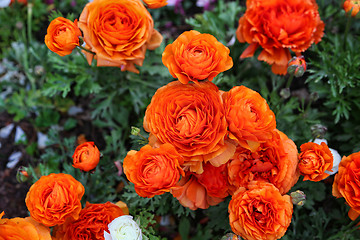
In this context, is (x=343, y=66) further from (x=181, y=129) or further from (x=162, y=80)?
(x=181, y=129)

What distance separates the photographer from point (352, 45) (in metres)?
1.94

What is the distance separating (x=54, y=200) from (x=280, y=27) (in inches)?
49.0

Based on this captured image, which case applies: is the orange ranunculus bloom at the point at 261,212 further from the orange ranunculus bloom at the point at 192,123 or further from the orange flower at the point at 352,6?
the orange flower at the point at 352,6

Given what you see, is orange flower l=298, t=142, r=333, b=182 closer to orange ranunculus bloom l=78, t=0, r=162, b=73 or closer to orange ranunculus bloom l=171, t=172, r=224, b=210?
orange ranunculus bloom l=171, t=172, r=224, b=210

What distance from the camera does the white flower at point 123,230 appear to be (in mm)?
1153

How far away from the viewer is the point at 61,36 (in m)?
1.38

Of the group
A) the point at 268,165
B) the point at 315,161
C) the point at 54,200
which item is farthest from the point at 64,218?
the point at 315,161

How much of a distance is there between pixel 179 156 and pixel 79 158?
489mm

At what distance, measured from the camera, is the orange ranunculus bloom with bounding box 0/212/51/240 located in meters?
1.15

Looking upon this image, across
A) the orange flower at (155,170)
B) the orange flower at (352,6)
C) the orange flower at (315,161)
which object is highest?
the orange flower at (352,6)

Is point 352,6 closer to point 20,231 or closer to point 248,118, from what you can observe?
point 248,118

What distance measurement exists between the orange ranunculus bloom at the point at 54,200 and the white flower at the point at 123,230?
17cm

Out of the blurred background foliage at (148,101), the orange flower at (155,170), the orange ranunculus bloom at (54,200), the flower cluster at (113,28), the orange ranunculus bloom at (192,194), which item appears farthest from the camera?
the blurred background foliage at (148,101)

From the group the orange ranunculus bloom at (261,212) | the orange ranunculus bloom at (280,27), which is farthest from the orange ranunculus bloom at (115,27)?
the orange ranunculus bloom at (261,212)
